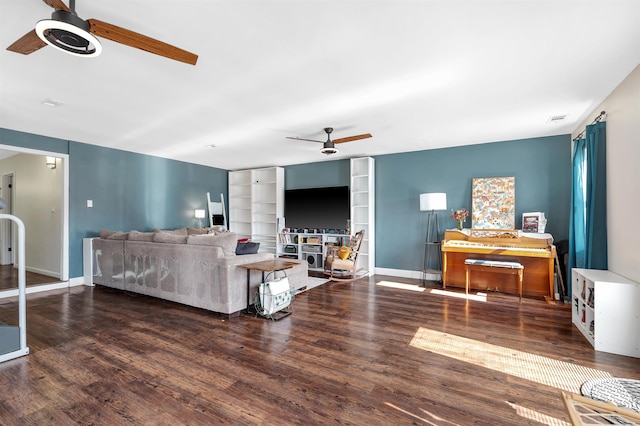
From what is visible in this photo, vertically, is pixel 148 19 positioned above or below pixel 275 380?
above

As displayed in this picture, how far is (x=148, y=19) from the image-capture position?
6.51 ft

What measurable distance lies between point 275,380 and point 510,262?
13.3 feet

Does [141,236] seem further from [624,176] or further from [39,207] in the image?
[624,176]

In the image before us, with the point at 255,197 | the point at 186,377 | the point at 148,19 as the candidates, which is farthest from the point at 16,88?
the point at 255,197

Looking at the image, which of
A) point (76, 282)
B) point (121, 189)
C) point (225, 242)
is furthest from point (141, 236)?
point (121, 189)

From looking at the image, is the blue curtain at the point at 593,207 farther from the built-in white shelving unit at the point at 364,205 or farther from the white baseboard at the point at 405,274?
the built-in white shelving unit at the point at 364,205

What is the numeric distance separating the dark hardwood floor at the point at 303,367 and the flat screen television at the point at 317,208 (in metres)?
2.89

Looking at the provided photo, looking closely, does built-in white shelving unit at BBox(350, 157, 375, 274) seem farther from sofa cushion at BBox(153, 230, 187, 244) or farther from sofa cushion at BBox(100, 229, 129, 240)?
sofa cushion at BBox(100, 229, 129, 240)

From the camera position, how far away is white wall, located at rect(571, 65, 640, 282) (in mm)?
2598

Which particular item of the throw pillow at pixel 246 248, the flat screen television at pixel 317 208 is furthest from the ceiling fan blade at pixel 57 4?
the flat screen television at pixel 317 208

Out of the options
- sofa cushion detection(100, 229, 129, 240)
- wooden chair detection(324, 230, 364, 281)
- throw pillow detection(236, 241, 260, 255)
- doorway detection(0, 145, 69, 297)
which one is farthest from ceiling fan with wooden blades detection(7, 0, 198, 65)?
wooden chair detection(324, 230, 364, 281)

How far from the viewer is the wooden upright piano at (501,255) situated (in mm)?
4320

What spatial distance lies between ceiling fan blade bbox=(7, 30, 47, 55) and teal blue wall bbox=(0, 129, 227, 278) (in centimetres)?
353

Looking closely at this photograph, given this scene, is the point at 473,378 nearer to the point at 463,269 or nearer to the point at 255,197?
the point at 463,269
